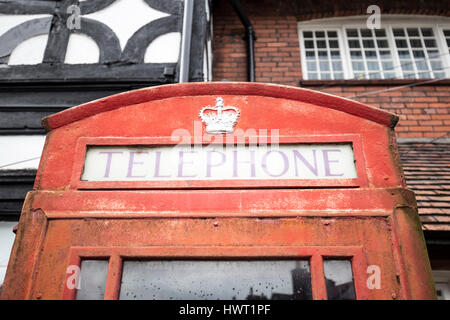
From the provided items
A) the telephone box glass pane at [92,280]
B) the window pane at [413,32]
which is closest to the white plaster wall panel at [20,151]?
the telephone box glass pane at [92,280]

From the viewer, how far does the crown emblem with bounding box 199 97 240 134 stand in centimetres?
185

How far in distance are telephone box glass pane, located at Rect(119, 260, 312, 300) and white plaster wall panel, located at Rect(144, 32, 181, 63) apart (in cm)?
260

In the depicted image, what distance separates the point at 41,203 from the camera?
1.74 metres

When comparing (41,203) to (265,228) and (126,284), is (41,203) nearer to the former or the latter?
(126,284)

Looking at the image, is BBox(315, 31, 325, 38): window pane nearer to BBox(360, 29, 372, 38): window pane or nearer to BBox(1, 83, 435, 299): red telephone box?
BBox(360, 29, 372, 38): window pane

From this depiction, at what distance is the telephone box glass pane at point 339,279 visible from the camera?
5.09 ft

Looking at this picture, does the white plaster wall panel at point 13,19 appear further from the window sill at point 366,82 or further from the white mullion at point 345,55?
the white mullion at point 345,55

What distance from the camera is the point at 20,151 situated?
333cm

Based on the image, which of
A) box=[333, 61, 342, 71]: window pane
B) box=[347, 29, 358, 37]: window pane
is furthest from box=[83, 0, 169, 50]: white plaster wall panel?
box=[347, 29, 358, 37]: window pane

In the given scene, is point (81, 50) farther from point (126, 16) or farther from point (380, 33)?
point (380, 33)

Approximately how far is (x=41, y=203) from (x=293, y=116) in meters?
1.40

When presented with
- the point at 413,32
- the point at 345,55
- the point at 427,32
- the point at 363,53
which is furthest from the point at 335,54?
the point at 427,32

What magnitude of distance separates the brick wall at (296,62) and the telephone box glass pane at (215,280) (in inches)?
149
